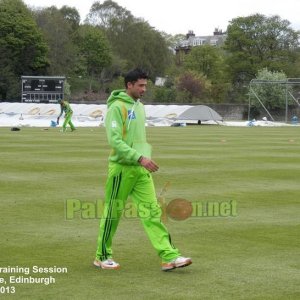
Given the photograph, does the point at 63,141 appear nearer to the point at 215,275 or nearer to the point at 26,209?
the point at 26,209

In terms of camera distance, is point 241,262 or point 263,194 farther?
point 263,194

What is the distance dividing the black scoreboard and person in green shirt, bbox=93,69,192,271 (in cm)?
6637

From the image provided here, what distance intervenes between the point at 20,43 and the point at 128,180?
101m

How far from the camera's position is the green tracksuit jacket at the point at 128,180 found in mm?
8859

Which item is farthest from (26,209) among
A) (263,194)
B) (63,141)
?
(63,141)

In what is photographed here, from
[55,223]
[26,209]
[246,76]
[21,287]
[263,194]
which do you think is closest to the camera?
[21,287]

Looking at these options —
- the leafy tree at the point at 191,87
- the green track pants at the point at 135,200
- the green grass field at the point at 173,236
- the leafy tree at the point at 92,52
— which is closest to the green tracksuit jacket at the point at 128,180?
the green track pants at the point at 135,200

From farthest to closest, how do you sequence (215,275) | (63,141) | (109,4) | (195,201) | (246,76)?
1. (109,4)
2. (246,76)
3. (63,141)
4. (195,201)
5. (215,275)

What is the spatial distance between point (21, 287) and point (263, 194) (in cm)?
833

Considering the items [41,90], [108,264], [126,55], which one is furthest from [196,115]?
[126,55]

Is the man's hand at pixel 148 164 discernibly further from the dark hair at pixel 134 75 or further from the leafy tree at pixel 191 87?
the leafy tree at pixel 191 87

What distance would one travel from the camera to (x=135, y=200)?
9.07 meters

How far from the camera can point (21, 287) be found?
809 cm

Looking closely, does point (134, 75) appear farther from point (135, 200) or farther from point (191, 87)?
point (191, 87)
